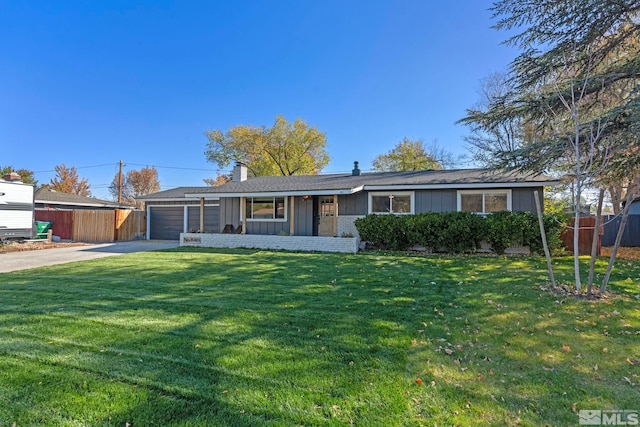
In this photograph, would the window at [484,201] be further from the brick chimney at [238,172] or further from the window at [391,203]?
the brick chimney at [238,172]

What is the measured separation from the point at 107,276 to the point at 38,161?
3880cm

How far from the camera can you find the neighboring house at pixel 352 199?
11.9 meters

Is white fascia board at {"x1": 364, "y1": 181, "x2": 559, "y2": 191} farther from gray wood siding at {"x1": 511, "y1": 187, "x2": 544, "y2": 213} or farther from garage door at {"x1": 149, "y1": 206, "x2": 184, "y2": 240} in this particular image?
garage door at {"x1": 149, "y1": 206, "x2": 184, "y2": 240}

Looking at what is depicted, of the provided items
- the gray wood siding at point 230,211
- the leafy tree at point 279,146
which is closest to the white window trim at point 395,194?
the gray wood siding at point 230,211

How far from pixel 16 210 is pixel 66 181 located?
2740cm

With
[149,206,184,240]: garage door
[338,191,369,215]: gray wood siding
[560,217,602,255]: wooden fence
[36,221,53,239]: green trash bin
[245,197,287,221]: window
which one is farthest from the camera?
[149,206,184,240]: garage door

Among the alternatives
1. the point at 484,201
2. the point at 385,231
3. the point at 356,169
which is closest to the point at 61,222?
the point at 356,169

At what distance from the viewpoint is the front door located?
14234mm

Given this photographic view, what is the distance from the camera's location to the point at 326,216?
14.4 meters

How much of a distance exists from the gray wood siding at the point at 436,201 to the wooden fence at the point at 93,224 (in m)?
15.7

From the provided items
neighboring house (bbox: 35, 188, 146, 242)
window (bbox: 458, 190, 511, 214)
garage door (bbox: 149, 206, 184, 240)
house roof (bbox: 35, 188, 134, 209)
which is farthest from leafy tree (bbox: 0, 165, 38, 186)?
window (bbox: 458, 190, 511, 214)

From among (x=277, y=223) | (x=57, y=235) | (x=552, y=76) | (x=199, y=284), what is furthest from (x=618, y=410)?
(x=57, y=235)

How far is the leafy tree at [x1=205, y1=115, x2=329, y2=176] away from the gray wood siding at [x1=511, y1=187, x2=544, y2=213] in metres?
21.5

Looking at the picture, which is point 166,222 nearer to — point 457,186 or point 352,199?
point 352,199
